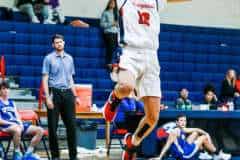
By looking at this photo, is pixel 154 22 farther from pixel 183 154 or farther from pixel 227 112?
pixel 227 112

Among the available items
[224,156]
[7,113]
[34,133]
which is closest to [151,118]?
[34,133]

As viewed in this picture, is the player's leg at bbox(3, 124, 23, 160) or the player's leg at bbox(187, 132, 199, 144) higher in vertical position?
the player's leg at bbox(3, 124, 23, 160)

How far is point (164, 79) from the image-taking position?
49.7ft

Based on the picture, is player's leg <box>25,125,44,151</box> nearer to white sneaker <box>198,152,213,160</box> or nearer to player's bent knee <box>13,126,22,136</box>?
player's bent knee <box>13,126,22,136</box>

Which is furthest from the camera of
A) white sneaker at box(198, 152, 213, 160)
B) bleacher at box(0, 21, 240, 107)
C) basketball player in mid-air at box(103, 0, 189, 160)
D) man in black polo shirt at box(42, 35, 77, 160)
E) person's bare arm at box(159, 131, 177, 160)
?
bleacher at box(0, 21, 240, 107)

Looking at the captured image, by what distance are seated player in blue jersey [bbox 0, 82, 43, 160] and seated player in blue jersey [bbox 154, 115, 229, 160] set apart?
1764 millimetres

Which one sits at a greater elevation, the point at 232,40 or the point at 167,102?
the point at 232,40

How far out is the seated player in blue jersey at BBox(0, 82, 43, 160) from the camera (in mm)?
8484

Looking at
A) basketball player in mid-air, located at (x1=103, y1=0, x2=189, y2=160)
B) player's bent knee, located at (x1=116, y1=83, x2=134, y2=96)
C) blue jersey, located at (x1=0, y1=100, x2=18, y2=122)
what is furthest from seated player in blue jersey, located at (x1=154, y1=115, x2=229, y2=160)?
player's bent knee, located at (x1=116, y1=83, x2=134, y2=96)

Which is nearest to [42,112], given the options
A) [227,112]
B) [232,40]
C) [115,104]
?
[227,112]

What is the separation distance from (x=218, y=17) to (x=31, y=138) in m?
10.2

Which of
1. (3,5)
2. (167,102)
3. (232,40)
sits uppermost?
(3,5)

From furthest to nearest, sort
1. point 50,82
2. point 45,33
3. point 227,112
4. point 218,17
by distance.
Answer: point 218,17, point 45,33, point 227,112, point 50,82

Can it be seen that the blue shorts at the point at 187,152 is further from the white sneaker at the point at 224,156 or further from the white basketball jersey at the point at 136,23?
the white basketball jersey at the point at 136,23
